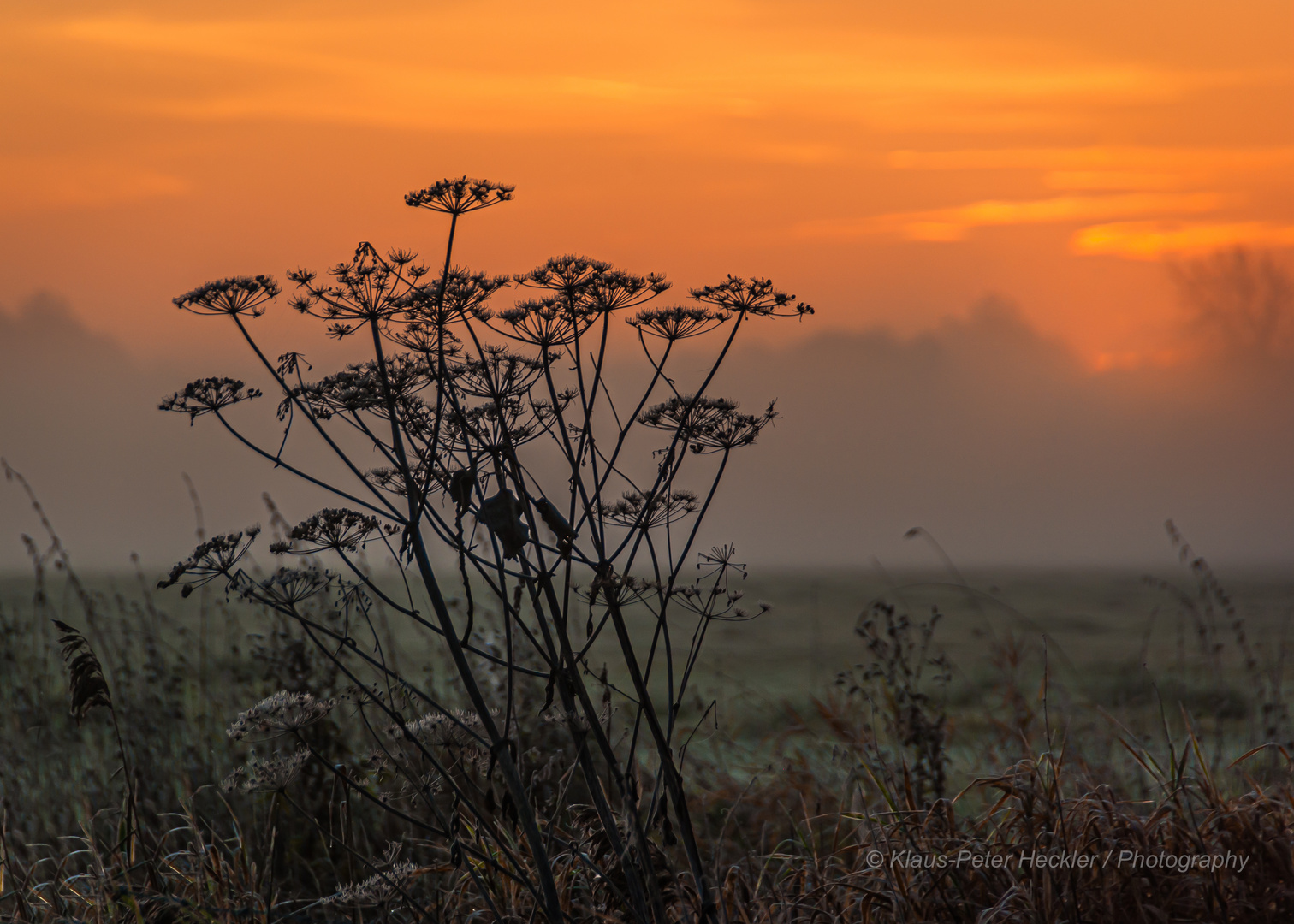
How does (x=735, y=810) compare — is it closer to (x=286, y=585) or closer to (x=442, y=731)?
(x=442, y=731)

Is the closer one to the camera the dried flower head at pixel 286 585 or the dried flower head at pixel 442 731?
the dried flower head at pixel 286 585

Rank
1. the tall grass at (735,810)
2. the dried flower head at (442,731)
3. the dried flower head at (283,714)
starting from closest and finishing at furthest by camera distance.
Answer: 1. the dried flower head at (283,714)
2. the dried flower head at (442,731)
3. the tall grass at (735,810)

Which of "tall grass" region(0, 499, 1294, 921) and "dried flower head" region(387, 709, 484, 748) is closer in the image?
"dried flower head" region(387, 709, 484, 748)

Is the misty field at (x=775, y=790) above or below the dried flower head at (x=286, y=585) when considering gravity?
below

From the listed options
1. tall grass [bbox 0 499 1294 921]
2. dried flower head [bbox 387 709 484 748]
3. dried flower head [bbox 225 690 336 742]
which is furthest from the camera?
tall grass [bbox 0 499 1294 921]

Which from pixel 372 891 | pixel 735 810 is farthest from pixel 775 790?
pixel 372 891

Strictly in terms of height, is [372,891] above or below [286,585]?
below

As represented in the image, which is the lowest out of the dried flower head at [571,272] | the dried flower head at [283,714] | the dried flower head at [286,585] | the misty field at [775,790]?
the misty field at [775,790]

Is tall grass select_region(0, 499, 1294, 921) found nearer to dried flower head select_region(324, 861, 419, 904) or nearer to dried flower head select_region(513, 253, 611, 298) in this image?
dried flower head select_region(324, 861, 419, 904)

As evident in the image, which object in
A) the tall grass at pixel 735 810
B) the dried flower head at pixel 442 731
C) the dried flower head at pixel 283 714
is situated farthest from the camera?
the tall grass at pixel 735 810

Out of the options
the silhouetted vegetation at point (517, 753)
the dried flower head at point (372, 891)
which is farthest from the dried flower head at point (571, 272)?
the dried flower head at point (372, 891)

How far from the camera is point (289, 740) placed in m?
5.56

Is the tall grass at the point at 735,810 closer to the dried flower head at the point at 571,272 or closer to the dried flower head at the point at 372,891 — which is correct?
the dried flower head at the point at 372,891

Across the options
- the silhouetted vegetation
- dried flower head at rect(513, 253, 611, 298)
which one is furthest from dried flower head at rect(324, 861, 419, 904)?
dried flower head at rect(513, 253, 611, 298)
